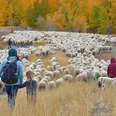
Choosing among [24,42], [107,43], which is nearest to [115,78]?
[107,43]

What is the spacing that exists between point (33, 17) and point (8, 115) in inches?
1826

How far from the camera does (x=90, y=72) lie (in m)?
12.6

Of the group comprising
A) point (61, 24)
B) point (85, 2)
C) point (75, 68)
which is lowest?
point (75, 68)

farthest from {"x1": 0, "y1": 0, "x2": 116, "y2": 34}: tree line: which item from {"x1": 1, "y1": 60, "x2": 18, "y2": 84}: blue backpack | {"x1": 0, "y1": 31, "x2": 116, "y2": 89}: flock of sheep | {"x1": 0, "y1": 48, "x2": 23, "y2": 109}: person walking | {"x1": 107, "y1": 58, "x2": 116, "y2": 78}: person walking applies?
{"x1": 1, "y1": 60, "x2": 18, "y2": 84}: blue backpack

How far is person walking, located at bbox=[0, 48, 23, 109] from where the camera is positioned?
224 inches

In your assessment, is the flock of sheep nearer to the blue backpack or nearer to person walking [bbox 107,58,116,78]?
person walking [bbox 107,58,116,78]

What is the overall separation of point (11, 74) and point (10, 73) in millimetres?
34

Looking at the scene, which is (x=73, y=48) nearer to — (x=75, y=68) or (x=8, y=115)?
(x=75, y=68)

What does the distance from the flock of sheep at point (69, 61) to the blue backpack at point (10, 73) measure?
339cm

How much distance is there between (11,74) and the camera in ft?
18.7

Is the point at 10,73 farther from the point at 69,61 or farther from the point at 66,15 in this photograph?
the point at 66,15

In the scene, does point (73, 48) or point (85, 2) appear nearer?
point (73, 48)

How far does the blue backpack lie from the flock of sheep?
339 centimetres

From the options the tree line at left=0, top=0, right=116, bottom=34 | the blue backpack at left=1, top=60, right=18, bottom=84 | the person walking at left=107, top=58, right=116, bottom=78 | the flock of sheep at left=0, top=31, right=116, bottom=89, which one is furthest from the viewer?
the tree line at left=0, top=0, right=116, bottom=34
